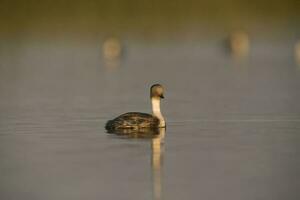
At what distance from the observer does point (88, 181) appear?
12.8 meters

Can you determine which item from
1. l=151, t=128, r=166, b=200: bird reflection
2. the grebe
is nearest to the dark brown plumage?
the grebe

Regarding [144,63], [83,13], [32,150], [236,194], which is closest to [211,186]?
[236,194]

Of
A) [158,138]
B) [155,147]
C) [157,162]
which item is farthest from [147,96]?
[157,162]

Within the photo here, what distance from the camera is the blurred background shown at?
507 inches

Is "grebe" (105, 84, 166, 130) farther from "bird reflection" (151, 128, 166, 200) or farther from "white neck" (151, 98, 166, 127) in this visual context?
"bird reflection" (151, 128, 166, 200)

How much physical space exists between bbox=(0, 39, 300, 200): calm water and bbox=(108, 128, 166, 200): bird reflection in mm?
22

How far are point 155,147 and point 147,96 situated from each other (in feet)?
23.6

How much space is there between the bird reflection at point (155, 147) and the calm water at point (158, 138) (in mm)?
22

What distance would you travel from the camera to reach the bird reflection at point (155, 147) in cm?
1243

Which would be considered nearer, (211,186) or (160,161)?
(211,186)

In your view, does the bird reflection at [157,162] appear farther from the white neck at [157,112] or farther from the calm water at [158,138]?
the white neck at [157,112]

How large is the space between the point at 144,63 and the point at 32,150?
1590 cm

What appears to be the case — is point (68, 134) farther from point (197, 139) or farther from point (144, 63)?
point (144, 63)

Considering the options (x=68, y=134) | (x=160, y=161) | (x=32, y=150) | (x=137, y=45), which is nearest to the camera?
(x=160, y=161)
